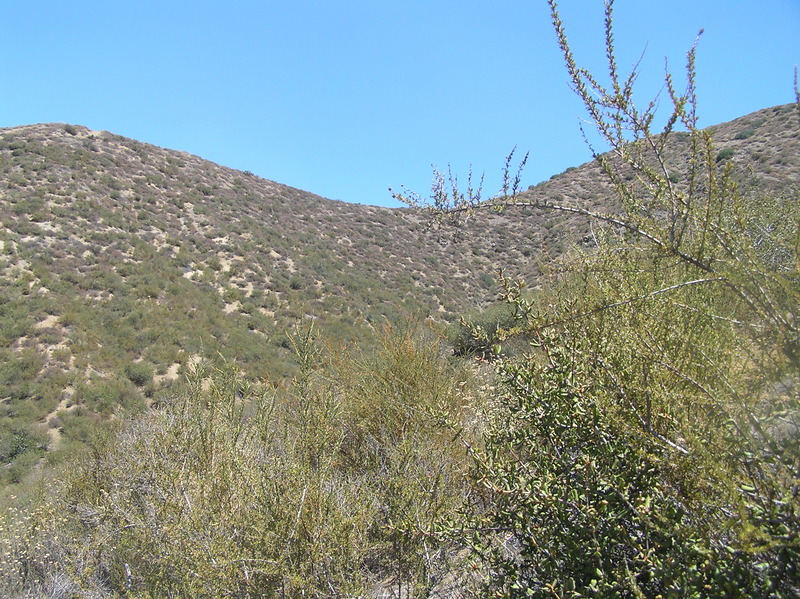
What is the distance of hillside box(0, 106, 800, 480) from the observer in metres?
13.3

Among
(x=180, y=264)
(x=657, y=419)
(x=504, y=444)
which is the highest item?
(x=180, y=264)

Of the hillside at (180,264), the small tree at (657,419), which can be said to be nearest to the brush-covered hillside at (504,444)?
the small tree at (657,419)

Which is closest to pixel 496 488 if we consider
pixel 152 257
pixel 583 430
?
pixel 583 430

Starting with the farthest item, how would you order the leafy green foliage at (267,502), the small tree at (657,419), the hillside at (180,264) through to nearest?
the hillside at (180,264) → the leafy green foliage at (267,502) → the small tree at (657,419)

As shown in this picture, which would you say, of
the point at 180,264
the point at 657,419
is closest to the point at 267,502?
the point at 657,419

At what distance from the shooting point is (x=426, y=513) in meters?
4.04

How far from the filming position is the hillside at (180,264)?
1330 centimetres

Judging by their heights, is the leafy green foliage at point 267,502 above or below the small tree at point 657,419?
below

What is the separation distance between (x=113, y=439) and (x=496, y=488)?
8.00 m

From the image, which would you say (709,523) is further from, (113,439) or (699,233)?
(113,439)

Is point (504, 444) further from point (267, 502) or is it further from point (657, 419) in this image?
point (267, 502)

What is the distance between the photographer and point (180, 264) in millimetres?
21016

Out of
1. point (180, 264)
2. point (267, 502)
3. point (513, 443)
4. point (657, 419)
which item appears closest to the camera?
point (657, 419)

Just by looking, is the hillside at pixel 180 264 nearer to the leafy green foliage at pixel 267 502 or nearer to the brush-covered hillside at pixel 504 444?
the brush-covered hillside at pixel 504 444
